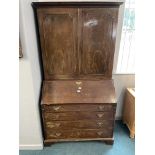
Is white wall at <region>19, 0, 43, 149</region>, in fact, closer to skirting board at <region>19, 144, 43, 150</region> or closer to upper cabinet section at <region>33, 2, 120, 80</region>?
skirting board at <region>19, 144, 43, 150</region>

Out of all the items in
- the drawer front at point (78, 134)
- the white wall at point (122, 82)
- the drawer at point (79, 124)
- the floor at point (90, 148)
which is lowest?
the floor at point (90, 148)

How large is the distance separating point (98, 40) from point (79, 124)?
3.26 feet

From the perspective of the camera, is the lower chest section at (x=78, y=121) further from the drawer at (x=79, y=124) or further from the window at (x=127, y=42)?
the window at (x=127, y=42)

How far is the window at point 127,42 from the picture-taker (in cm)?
223

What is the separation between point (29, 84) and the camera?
1.97 metres

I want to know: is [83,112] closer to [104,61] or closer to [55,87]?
[55,87]

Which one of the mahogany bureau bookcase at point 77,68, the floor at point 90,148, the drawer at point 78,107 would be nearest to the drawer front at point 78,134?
the mahogany bureau bookcase at point 77,68

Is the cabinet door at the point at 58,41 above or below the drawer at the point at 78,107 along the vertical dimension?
above

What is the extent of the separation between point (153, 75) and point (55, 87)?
1.59 m

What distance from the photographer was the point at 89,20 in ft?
6.79

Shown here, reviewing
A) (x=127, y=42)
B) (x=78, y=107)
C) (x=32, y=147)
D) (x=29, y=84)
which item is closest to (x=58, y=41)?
(x=29, y=84)

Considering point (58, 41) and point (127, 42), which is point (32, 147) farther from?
point (127, 42)

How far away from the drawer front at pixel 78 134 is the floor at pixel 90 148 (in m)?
0.12

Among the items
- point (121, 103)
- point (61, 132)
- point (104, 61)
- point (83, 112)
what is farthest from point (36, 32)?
point (121, 103)
